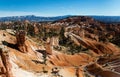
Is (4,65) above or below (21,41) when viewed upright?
above

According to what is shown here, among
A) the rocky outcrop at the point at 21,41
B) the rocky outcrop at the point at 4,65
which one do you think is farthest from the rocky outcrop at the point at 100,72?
the rocky outcrop at the point at 4,65

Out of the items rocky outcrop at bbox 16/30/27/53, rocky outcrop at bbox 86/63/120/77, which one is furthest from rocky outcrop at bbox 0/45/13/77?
rocky outcrop at bbox 86/63/120/77

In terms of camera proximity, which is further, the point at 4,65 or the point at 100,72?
the point at 100,72

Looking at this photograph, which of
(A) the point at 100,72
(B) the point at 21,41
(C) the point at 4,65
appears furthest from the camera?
(A) the point at 100,72

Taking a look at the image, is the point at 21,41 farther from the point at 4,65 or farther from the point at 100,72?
the point at 4,65

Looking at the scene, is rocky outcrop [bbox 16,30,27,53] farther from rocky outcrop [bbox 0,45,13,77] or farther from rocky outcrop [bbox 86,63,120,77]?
rocky outcrop [bbox 0,45,13,77]

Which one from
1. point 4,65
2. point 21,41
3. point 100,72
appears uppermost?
point 4,65

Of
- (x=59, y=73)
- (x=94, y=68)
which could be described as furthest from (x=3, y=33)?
(x=94, y=68)

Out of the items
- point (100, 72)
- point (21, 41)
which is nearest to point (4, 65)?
point (21, 41)

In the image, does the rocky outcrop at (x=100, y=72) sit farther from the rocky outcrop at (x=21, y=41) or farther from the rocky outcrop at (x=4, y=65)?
the rocky outcrop at (x=4, y=65)

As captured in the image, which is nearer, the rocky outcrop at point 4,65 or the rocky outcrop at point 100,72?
the rocky outcrop at point 4,65

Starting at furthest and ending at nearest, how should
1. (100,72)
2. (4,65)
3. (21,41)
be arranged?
1. (100,72)
2. (21,41)
3. (4,65)
